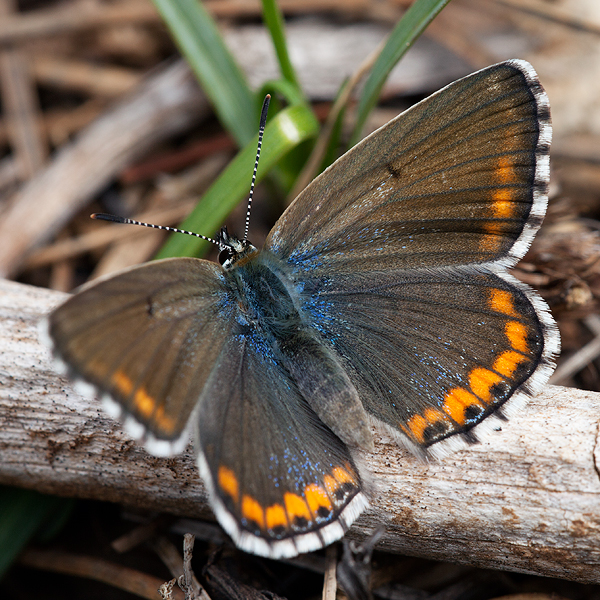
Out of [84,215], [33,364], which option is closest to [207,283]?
[33,364]

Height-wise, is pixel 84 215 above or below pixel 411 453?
below

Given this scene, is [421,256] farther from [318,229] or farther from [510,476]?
[510,476]

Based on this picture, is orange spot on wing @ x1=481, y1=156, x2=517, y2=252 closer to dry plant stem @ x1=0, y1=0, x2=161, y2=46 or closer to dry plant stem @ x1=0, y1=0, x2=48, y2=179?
dry plant stem @ x1=0, y1=0, x2=161, y2=46

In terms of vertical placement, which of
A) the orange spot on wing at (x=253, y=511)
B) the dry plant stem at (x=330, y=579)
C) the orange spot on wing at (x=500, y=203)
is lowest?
the dry plant stem at (x=330, y=579)

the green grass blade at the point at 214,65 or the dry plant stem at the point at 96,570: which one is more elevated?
the green grass blade at the point at 214,65

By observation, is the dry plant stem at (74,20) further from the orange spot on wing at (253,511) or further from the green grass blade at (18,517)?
the orange spot on wing at (253,511)

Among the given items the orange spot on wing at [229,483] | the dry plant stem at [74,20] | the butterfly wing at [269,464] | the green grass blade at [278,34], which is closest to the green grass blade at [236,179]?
the green grass blade at [278,34]

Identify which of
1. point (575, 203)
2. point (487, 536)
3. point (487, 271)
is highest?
point (575, 203)

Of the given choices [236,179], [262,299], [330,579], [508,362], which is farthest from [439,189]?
[330,579]
